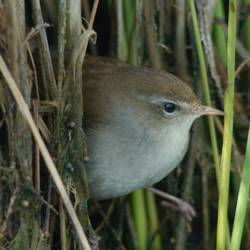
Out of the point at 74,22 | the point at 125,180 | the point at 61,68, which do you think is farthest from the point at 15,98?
the point at 125,180

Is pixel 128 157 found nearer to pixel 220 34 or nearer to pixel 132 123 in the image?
pixel 132 123

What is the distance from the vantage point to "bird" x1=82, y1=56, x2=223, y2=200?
2.65m

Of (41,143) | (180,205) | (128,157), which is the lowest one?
(180,205)

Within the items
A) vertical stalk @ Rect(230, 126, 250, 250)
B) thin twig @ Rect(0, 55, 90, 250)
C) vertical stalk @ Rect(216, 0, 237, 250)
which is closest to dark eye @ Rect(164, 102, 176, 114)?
vertical stalk @ Rect(216, 0, 237, 250)

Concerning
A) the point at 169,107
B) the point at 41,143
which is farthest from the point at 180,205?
the point at 41,143

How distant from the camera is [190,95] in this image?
273 cm

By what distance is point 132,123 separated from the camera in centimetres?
272

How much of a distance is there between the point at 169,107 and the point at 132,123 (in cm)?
18

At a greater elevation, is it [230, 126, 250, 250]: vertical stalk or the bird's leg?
[230, 126, 250, 250]: vertical stalk

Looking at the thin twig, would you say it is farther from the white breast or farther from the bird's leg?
the bird's leg

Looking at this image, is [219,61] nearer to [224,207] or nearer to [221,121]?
[221,121]

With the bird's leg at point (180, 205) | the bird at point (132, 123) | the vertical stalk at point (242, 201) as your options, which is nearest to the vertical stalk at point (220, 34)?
the bird at point (132, 123)

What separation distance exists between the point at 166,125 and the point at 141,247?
2.45ft

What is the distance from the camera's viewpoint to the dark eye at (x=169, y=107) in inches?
108
